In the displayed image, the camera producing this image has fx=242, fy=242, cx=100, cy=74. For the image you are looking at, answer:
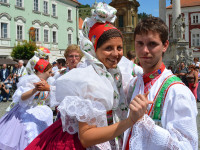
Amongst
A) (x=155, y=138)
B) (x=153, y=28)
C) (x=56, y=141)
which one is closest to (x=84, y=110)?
(x=56, y=141)

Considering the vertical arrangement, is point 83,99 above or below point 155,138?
above

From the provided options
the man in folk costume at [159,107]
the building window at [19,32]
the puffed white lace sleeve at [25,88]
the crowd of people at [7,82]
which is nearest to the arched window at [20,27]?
the building window at [19,32]

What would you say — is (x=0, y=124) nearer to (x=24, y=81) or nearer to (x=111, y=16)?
(x=24, y=81)

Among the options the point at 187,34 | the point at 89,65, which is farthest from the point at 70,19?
the point at 89,65

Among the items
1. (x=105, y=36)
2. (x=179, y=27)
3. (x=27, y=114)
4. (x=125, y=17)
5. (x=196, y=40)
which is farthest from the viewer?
(x=125, y=17)

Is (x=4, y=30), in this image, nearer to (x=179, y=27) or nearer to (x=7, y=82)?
(x=7, y=82)

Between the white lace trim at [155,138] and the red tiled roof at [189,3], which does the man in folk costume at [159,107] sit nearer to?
the white lace trim at [155,138]

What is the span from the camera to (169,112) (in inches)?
61.2

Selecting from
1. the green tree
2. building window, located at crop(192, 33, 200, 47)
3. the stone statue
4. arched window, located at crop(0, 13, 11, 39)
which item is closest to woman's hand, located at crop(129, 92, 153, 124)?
the stone statue

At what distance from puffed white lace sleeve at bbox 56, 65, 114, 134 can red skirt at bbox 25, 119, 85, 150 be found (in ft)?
0.21

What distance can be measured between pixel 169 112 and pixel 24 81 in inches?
106

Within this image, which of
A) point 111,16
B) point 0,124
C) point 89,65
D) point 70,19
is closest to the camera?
point 89,65

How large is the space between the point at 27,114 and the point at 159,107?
97.3 inches

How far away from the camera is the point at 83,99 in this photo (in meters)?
1.67
